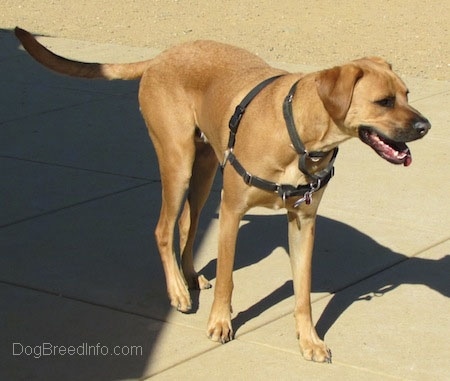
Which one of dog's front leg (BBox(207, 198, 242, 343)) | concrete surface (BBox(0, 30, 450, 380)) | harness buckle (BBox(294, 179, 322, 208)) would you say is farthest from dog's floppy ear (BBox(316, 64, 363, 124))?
concrete surface (BBox(0, 30, 450, 380))

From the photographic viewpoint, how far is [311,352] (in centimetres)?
523

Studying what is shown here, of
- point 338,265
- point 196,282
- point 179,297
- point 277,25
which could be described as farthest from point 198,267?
point 277,25

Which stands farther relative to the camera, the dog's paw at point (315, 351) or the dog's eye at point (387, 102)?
the dog's paw at point (315, 351)

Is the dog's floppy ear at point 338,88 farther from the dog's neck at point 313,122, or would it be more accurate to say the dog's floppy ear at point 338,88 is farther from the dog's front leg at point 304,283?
the dog's front leg at point 304,283

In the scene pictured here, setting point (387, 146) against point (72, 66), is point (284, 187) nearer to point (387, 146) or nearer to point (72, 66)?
point (387, 146)

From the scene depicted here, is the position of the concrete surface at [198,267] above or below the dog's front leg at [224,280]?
below

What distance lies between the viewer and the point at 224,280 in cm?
541

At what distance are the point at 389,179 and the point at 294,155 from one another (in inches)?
125

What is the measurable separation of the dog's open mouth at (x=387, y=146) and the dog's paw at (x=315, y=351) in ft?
3.45

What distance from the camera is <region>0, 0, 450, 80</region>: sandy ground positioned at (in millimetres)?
13344

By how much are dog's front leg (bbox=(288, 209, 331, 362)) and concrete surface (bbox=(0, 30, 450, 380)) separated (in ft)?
0.26

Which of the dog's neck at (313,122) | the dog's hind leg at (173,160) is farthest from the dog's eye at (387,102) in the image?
the dog's hind leg at (173,160)

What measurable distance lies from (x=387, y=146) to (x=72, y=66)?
2200 mm

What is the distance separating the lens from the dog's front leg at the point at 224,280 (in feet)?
17.7
